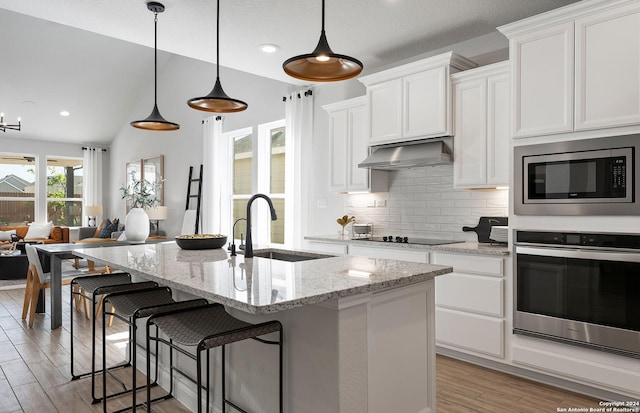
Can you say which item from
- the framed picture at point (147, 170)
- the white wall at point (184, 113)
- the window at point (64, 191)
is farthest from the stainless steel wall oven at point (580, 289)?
Answer: the window at point (64, 191)

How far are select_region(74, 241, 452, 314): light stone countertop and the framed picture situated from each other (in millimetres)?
5999

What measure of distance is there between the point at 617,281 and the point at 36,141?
11222mm

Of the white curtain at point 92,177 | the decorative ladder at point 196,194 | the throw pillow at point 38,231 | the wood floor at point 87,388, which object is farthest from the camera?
the white curtain at point 92,177

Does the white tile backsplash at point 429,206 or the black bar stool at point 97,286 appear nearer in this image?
the black bar stool at point 97,286

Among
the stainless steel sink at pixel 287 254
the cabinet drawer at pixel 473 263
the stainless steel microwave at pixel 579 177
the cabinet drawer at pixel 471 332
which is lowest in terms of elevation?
the cabinet drawer at pixel 471 332

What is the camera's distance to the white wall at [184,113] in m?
6.20

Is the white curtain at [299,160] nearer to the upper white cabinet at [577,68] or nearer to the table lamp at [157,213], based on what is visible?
the upper white cabinet at [577,68]

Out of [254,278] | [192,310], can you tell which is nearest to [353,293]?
[254,278]

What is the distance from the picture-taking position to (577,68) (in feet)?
8.97

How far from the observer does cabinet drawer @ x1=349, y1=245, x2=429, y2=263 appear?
11.7 ft

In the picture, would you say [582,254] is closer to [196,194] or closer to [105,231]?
[196,194]

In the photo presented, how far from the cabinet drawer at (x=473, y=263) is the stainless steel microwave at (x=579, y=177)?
42 centimetres

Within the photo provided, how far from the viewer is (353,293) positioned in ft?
5.41

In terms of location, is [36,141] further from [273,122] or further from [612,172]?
[612,172]
